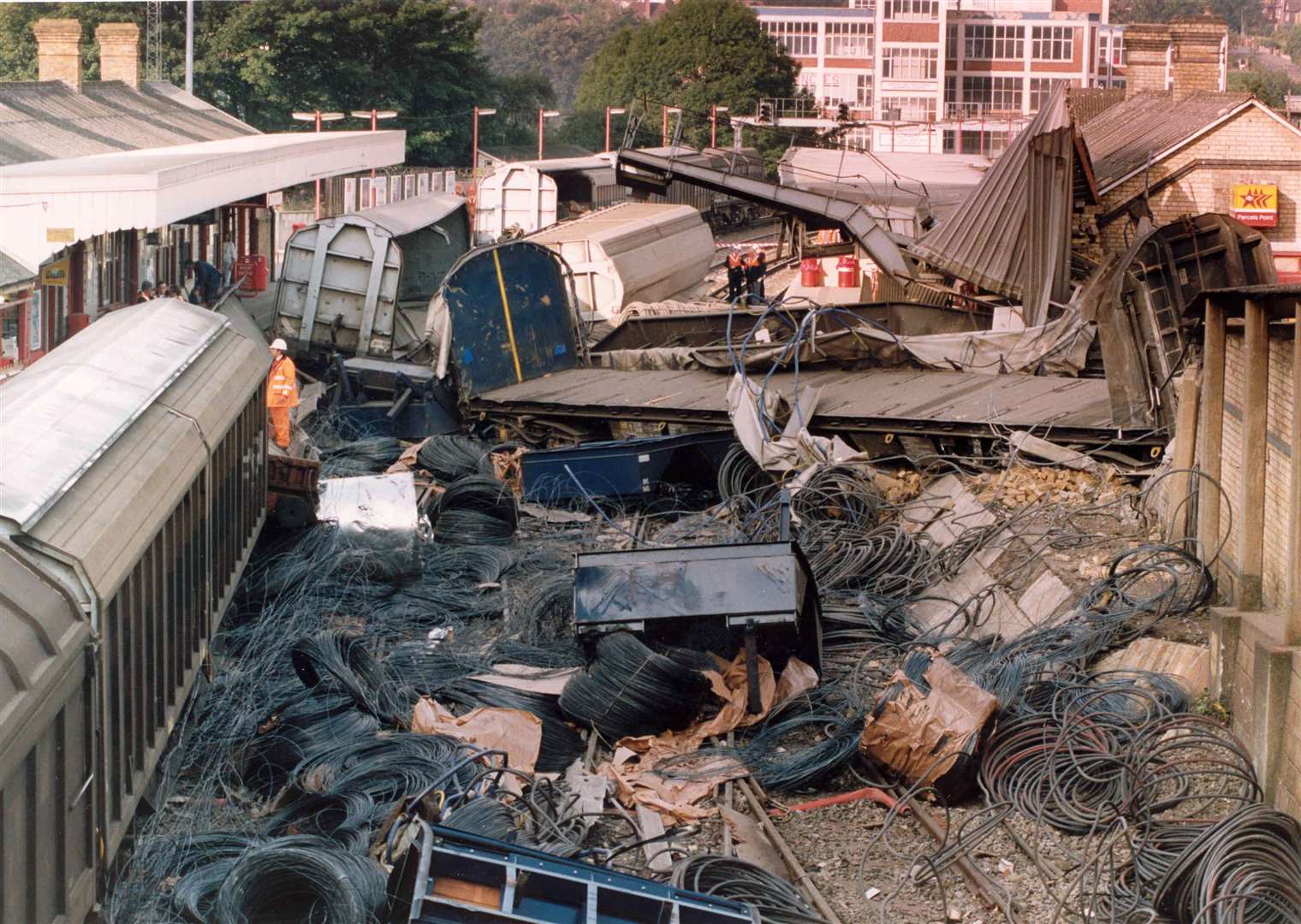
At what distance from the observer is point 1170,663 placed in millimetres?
9602

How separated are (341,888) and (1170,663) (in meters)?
5.46

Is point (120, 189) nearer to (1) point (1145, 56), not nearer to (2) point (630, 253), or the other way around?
(2) point (630, 253)

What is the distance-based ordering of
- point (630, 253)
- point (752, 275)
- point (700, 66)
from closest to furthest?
1. point (630, 253)
2. point (752, 275)
3. point (700, 66)

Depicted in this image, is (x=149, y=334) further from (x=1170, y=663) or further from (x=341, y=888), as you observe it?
(x=1170, y=663)

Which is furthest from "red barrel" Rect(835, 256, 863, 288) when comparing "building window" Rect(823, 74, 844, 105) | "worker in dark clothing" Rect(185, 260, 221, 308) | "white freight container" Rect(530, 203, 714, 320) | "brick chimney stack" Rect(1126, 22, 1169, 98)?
"building window" Rect(823, 74, 844, 105)

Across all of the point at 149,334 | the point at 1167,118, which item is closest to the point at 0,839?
the point at 149,334

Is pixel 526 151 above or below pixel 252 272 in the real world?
above

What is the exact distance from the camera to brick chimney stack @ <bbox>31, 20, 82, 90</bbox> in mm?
34312

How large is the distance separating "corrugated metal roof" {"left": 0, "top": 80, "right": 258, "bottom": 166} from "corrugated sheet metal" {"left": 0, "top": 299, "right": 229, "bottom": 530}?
14133mm

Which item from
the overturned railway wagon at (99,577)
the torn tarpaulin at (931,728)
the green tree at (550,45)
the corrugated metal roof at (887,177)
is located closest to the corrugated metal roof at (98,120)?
the corrugated metal roof at (887,177)

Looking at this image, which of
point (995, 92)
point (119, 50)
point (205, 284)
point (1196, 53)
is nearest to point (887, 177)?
point (1196, 53)

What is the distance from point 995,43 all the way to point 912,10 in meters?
6.47

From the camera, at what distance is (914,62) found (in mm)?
97562

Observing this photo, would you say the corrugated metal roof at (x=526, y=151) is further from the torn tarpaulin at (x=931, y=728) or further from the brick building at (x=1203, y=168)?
the torn tarpaulin at (x=931, y=728)
